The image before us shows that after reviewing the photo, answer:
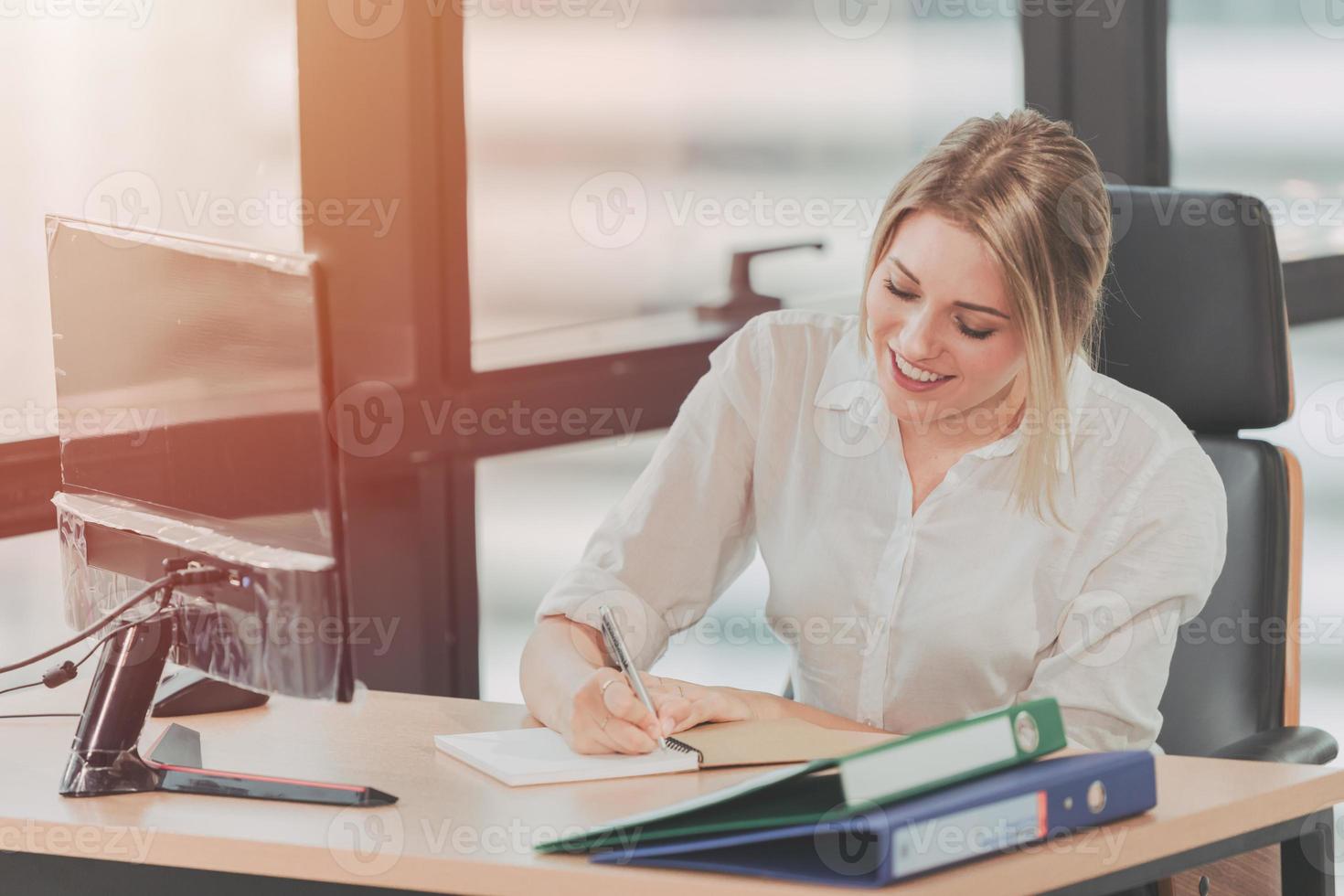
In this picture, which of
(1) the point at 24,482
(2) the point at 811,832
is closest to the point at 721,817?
(2) the point at 811,832

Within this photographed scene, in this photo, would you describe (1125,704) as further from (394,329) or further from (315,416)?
(394,329)

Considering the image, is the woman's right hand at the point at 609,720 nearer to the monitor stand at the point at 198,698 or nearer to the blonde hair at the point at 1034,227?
the monitor stand at the point at 198,698

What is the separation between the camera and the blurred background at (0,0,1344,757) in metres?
2.01

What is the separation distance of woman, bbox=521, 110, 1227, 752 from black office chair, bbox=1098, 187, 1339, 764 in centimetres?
10

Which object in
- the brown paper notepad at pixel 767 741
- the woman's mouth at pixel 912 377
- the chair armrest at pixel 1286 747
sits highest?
→ the woman's mouth at pixel 912 377

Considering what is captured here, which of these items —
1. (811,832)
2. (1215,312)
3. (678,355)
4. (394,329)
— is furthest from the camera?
(678,355)

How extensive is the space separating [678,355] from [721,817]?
5.32 feet

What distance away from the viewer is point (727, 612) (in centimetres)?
279

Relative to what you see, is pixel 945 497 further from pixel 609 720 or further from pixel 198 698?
pixel 198 698

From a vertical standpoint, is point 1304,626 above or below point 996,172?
below

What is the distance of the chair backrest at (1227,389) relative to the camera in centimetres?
172

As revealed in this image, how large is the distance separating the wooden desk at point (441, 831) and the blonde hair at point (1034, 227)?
0.45 m

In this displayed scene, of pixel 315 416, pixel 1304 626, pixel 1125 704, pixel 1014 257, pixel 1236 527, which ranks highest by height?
pixel 1014 257

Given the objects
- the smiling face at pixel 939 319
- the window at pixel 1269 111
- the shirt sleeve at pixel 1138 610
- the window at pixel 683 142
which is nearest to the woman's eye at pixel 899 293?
the smiling face at pixel 939 319
